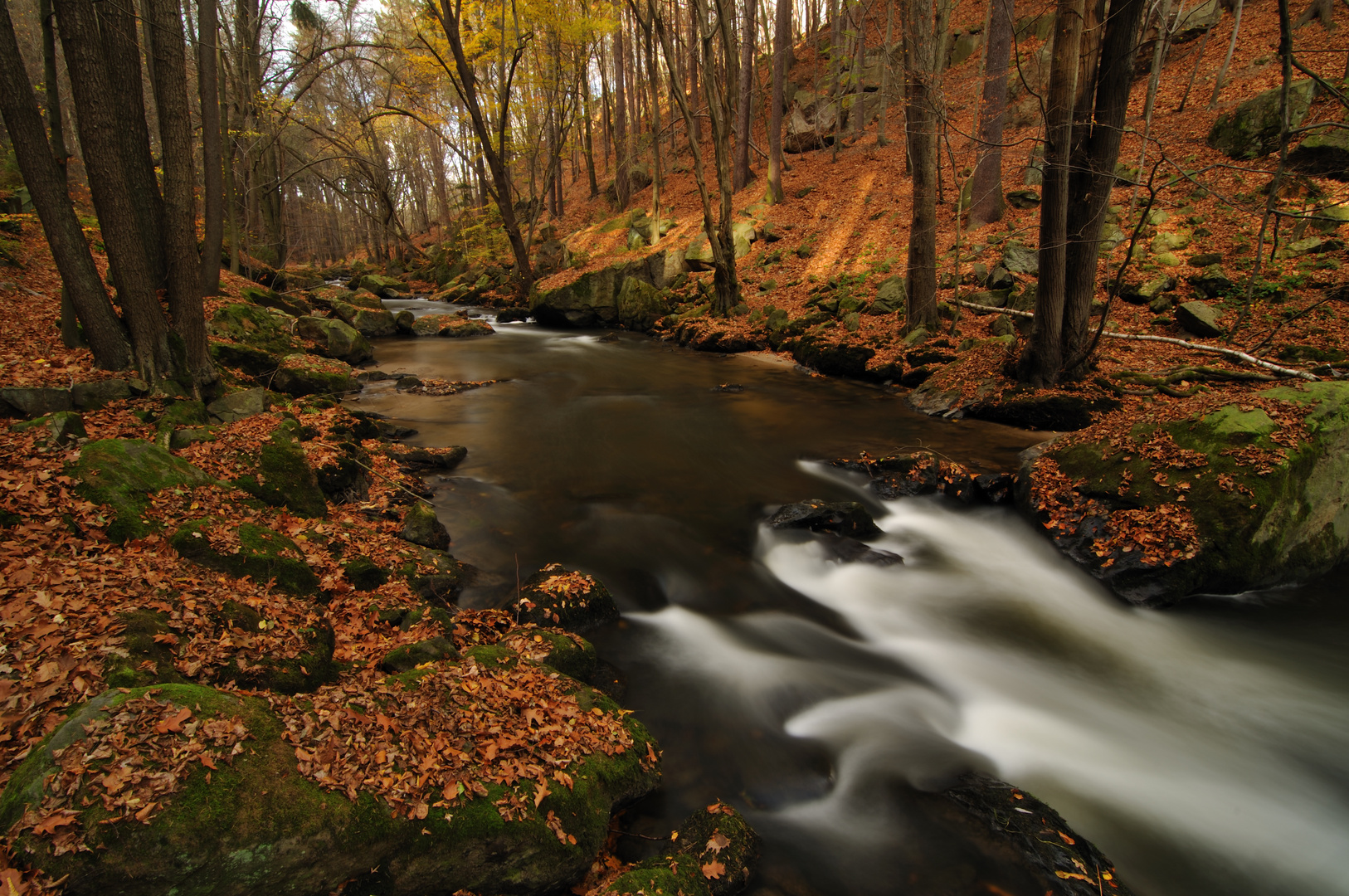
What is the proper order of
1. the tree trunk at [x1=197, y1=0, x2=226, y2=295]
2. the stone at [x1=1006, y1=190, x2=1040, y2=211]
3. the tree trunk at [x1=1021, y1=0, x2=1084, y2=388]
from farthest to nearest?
the stone at [x1=1006, y1=190, x2=1040, y2=211] < the tree trunk at [x1=197, y1=0, x2=226, y2=295] < the tree trunk at [x1=1021, y1=0, x2=1084, y2=388]

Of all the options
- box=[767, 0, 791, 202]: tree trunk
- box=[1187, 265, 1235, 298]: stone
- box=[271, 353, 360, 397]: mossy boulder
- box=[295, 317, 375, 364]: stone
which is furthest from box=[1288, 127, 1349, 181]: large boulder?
box=[295, 317, 375, 364]: stone

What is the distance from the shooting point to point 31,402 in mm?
5977

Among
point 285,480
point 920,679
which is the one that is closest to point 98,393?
point 285,480

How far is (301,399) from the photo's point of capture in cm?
934

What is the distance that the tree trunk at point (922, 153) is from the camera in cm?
1171

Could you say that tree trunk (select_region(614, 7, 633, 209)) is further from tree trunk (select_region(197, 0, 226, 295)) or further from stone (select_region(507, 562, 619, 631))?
stone (select_region(507, 562, 619, 631))

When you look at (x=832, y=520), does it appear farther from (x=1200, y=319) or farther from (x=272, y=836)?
(x=1200, y=319)

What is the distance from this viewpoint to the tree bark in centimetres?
868

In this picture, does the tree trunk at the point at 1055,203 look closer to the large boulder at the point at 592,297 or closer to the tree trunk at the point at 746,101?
the tree trunk at the point at 746,101

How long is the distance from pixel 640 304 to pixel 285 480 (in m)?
16.4

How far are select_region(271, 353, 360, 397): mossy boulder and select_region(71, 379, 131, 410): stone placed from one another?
3229 millimetres

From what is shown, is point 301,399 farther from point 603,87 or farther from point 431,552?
point 603,87

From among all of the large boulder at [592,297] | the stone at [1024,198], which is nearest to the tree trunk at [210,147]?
the large boulder at [592,297]

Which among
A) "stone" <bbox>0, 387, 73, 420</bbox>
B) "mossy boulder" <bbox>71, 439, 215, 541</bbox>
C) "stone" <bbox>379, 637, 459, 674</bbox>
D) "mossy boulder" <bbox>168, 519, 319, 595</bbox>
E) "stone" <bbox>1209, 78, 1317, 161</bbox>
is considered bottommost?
"stone" <bbox>379, 637, 459, 674</bbox>
